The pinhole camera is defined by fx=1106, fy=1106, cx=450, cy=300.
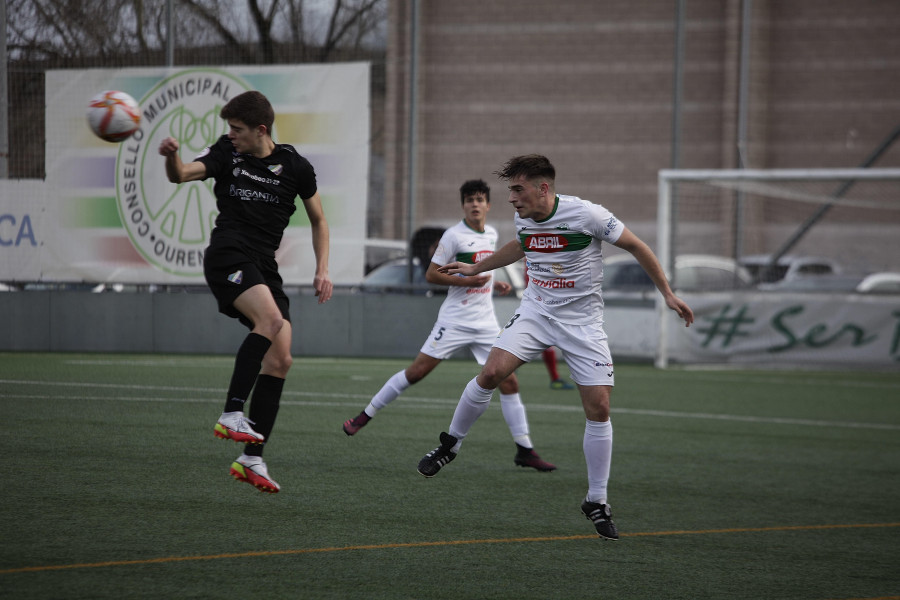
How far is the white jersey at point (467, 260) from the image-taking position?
8781mm

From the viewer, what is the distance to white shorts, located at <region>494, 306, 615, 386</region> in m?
5.98

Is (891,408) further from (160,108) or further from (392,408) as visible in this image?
(160,108)

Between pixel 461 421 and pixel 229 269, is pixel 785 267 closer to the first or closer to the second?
pixel 461 421

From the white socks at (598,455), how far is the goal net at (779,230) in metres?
→ 11.5

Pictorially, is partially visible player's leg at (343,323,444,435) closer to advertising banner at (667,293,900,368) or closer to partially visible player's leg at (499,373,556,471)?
partially visible player's leg at (499,373,556,471)

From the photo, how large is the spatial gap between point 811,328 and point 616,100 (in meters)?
12.5

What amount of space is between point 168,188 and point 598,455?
13.0 metres

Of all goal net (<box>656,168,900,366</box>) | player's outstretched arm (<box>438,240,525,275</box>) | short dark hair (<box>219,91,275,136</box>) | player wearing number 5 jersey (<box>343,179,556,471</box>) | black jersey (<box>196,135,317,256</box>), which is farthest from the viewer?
goal net (<box>656,168,900,366</box>)

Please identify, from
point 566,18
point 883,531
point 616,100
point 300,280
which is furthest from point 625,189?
point 883,531

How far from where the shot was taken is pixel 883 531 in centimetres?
624

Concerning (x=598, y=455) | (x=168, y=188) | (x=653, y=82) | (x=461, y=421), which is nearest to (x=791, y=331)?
(x=168, y=188)

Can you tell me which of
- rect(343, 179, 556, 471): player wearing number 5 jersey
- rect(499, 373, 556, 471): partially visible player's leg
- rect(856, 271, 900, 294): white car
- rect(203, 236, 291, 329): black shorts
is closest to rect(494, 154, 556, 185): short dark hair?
rect(203, 236, 291, 329): black shorts

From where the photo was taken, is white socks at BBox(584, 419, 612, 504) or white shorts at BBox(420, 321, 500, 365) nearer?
white socks at BBox(584, 419, 612, 504)

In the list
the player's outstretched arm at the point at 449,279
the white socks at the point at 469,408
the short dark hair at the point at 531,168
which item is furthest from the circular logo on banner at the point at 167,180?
the short dark hair at the point at 531,168
